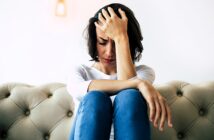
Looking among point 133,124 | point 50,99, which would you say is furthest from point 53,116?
point 133,124

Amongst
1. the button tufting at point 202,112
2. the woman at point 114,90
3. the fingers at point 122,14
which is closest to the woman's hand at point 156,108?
the woman at point 114,90

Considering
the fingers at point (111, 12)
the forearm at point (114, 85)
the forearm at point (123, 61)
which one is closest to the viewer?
the forearm at point (114, 85)

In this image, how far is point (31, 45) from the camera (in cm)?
145

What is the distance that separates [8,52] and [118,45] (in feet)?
2.19

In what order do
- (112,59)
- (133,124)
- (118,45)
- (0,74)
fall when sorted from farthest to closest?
(0,74)
(112,59)
(118,45)
(133,124)

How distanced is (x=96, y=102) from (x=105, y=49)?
42 cm

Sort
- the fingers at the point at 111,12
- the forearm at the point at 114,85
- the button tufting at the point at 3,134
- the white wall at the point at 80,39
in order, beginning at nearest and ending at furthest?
the forearm at the point at 114,85
the fingers at the point at 111,12
the button tufting at the point at 3,134
the white wall at the point at 80,39

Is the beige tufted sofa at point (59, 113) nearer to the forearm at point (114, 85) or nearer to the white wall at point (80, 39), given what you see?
the white wall at point (80, 39)

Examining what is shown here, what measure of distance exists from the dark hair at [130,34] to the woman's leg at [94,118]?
1.52 ft

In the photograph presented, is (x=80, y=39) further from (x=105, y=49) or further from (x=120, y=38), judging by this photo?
(x=120, y=38)

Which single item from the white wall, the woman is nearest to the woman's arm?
the woman

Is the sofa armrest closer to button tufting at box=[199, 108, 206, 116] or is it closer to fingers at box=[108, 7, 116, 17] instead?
button tufting at box=[199, 108, 206, 116]

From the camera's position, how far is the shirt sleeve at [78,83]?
0.93m

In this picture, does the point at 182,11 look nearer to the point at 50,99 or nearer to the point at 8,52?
the point at 50,99
